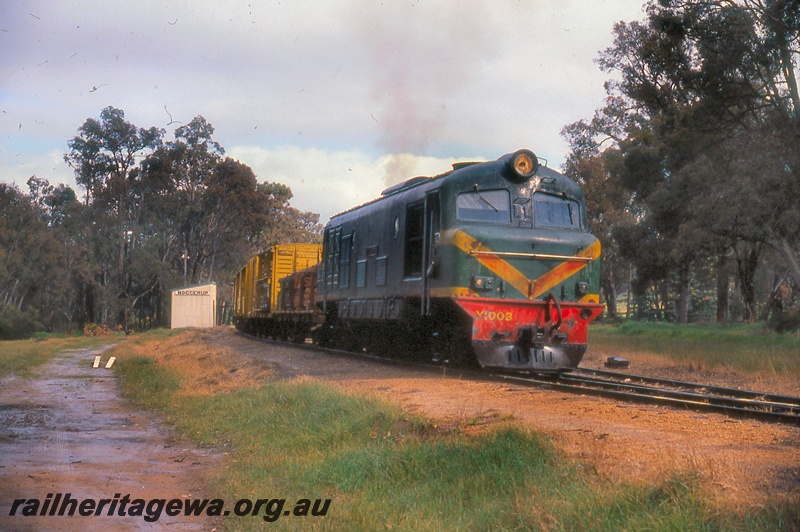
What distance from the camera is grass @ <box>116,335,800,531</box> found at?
5.28 m

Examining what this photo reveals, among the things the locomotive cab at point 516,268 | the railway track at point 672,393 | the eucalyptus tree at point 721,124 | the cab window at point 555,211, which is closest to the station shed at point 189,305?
the eucalyptus tree at point 721,124

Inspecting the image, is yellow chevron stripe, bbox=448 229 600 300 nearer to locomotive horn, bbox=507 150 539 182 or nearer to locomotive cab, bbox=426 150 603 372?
locomotive cab, bbox=426 150 603 372

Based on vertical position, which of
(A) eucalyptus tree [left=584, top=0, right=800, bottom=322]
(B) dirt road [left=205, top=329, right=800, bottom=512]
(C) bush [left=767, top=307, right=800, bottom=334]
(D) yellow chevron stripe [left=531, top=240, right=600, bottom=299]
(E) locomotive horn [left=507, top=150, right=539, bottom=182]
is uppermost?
(A) eucalyptus tree [left=584, top=0, right=800, bottom=322]

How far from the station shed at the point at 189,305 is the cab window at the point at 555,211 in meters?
41.8

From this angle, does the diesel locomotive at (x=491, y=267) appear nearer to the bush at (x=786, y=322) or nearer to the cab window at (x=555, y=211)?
the cab window at (x=555, y=211)

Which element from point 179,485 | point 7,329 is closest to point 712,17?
point 179,485

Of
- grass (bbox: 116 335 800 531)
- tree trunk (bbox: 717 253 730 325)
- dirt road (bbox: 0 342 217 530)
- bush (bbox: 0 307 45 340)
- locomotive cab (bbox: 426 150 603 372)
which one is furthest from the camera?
bush (bbox: 0 307 45 340)

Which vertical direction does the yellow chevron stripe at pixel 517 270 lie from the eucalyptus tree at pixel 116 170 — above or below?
below

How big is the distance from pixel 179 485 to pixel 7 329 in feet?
184

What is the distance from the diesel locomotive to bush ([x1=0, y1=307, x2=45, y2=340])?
1917 inches

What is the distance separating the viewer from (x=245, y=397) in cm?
1346

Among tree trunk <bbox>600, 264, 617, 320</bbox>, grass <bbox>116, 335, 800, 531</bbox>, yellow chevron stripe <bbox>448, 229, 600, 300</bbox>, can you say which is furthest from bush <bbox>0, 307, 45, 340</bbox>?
yellow chevron stripe <bbox>448, 229, 600, 300</bbox>

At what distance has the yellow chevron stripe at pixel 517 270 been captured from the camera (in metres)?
Answer: 13.6

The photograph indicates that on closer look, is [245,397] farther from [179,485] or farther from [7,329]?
[7,329]
